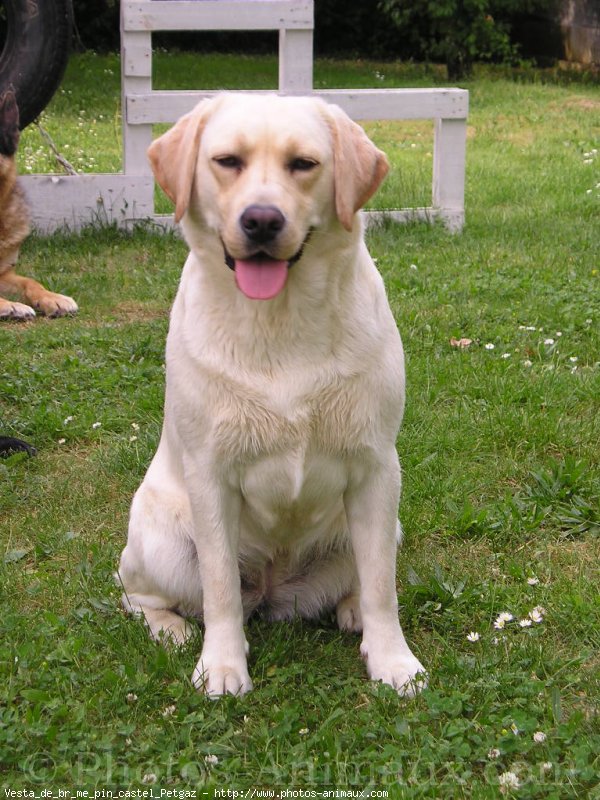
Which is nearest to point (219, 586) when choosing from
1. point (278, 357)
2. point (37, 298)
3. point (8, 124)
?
point (278, 357)

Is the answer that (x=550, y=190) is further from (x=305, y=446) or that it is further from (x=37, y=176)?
(x=305, y=446)

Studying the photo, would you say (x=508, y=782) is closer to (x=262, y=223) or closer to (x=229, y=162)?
(x=262, y=223)

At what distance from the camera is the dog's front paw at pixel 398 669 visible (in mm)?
2752

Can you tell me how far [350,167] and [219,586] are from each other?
1116mm

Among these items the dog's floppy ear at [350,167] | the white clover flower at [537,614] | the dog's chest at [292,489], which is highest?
the dog's floppy ear at [350,167]

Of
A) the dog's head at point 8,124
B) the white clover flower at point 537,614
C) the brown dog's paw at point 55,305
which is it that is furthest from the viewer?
the dog's head at point 8,124

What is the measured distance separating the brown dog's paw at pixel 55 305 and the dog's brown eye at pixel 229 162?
3607mm

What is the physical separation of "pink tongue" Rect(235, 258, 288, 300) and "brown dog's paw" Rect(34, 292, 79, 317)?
141 inches

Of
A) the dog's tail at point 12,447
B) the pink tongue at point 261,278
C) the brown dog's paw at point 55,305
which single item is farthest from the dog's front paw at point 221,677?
the brown dog's paw at point 55,305

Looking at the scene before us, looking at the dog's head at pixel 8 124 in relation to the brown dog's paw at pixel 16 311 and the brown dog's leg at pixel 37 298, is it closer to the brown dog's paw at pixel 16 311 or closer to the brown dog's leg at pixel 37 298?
the brown dog's leg at pixel 37 298

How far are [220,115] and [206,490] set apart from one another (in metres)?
0.93

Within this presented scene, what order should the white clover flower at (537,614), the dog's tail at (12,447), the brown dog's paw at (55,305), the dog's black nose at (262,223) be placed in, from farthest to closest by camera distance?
1. the brown dog's paw at (55,305)
2. the dog's tail at (12,447)
3. the white clover flower at (537,614)
4. the dog's black nose at (262,223)

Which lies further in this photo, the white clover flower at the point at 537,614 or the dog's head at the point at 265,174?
the white clover flower at the point at 537,614

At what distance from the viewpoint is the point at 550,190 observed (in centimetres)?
842
